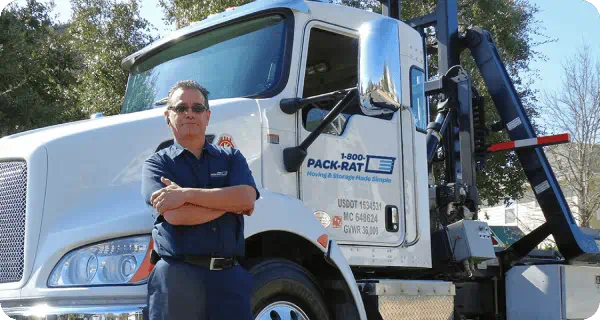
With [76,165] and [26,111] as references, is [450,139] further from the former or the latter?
[26,111]

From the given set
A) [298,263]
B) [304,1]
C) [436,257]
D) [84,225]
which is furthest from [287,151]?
[436,257]

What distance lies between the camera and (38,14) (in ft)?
57.3

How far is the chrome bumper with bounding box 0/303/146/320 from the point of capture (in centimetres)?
339

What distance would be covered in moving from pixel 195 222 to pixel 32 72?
44.9 feet

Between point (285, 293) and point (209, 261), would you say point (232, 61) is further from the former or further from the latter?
point (209, 261)

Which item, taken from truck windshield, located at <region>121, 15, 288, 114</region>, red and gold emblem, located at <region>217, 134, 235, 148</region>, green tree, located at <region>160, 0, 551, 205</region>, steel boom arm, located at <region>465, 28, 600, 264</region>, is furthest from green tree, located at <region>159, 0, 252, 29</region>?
red and gold emblem, located at <region>217, 134, 235, 148</region>

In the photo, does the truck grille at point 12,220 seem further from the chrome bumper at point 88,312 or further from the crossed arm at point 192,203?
the crossed arm at point 192,203

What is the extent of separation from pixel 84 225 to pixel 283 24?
76.7 inches

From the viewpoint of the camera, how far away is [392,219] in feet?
17.2

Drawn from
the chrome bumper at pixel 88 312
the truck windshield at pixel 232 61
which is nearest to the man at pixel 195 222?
the chrome bumper at pixel 88 312

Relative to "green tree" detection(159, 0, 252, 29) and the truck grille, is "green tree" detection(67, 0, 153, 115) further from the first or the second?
the truck grille

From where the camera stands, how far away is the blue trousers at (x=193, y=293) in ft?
10.1

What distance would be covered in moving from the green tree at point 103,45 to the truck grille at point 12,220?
1093cm

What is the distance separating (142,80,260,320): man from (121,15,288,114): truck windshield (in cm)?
136
